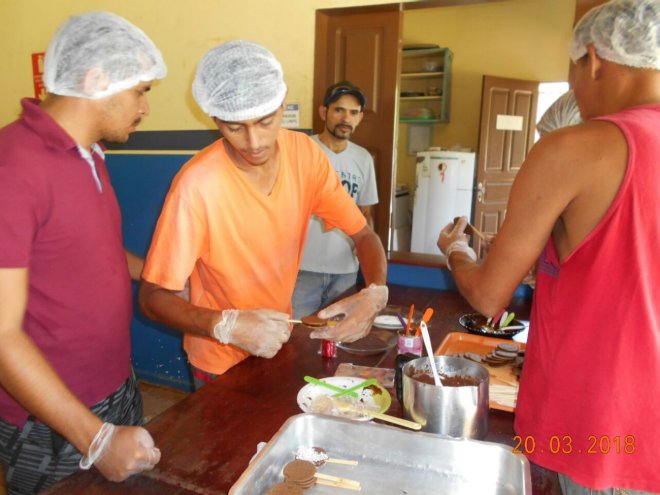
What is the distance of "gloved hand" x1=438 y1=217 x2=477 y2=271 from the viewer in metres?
1.45

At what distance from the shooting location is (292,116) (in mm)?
3326

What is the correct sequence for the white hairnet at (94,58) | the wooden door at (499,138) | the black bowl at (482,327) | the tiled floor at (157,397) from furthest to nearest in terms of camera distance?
the wooden door at (499,138)
the tiled floor at (157,397)
the black bowl at (482,327)
the white hairnet at (94,58)

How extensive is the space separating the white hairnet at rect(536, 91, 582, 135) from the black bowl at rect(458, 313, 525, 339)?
746 millimetres

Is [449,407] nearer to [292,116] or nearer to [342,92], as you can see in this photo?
[342,92]

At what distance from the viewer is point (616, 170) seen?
34.4 inches

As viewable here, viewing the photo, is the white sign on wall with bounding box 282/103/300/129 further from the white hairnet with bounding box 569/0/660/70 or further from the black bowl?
the white hairnet with bounding box 569/0/660/70

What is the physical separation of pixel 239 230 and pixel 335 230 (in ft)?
4.72

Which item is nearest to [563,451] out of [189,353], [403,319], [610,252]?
[610,252]

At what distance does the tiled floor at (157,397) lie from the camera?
3.47 m

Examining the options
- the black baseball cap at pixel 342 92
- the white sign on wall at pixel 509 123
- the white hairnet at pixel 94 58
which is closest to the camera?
the white hairnet at pixel 94 58

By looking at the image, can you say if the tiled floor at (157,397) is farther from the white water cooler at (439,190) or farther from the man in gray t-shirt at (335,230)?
the white water cooler at (439,190)

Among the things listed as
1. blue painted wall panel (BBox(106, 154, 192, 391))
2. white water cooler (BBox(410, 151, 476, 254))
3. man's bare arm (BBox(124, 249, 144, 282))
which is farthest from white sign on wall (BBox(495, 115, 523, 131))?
man's bare arm (BBox(124, 249, 144, 282))

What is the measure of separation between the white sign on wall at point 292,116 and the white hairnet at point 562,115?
1.99 metres

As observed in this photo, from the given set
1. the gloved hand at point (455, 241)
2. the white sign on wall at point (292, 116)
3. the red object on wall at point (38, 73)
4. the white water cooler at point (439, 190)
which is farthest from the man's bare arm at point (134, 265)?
the white water cooler at point (439, 190)
